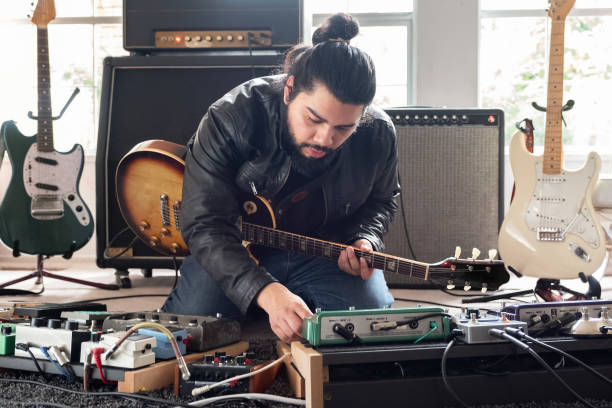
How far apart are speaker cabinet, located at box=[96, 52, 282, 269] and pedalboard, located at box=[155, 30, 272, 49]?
0.05 metres

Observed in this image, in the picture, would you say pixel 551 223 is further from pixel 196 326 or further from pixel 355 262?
pixel 196 326

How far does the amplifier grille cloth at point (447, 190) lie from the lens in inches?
99.7

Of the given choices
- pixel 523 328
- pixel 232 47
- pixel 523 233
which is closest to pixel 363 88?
pixel 523 328

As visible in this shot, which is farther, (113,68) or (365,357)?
(113,68)

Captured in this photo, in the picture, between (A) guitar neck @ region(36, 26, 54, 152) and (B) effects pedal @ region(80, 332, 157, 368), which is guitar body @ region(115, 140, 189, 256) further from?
(B) effects pedal @ region(80, 332, 157, 368)

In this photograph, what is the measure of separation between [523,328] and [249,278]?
1.80 ft

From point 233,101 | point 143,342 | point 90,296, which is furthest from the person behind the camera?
point 90,296

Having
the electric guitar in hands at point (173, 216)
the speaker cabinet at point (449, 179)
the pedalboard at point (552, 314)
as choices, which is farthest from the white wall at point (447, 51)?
Answer: the pedalboard at point (552, 314)

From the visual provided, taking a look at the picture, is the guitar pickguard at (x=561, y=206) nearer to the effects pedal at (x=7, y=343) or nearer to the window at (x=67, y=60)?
the effects pedal at (x=7, y=343)

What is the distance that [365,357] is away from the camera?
3.03 ft

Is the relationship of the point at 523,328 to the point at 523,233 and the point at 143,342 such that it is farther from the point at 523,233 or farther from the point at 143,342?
the point at 523,233

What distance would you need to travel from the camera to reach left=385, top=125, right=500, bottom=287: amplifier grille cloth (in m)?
2.53

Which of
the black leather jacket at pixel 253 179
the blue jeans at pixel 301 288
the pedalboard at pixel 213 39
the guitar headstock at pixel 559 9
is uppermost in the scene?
the guitar headstock at pixel 559 9

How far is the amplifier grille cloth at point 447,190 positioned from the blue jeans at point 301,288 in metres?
0.87
